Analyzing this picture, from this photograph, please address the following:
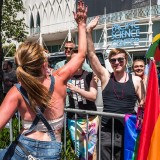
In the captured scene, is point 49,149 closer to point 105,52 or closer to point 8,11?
point 105,52

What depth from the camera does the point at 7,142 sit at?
545 cm

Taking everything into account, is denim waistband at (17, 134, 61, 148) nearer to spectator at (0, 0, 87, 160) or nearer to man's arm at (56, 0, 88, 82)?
spectator at (0, 0, 87, 160)

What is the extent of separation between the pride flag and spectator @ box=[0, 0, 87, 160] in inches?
35.0

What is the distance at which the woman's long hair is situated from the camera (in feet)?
10.2

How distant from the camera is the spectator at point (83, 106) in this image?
4887mm

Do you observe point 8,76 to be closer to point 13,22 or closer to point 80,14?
point 13,22

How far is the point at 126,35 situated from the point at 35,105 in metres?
30.9

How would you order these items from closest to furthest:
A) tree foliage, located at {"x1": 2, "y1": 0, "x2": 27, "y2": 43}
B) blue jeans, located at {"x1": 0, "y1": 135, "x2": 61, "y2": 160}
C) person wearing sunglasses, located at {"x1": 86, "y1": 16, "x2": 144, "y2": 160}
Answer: blue jeans, located at {"x1": 0, "y1": 135, "x2": 61, "y2": 160}
person wearing sunglasses, located at {"x1": 86, "y1": 16, "x2": 144, "y2": 160}
tree foliage, located at {"x1": 2, "y1": 0, "x2": 27, "y2": 43}

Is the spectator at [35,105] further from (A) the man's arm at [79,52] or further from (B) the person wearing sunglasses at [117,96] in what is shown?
(B) the person wearing sunglasses at [117,96]

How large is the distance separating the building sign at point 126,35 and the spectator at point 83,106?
2783 centimetres

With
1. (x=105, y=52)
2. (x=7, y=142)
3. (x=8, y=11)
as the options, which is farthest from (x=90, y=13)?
(x=7, y=142)

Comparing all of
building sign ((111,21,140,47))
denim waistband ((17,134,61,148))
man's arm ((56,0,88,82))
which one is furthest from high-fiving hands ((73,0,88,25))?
building sign ((111,21,140,47))

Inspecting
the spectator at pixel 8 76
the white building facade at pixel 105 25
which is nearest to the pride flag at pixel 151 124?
the spectator at pixel 8 76

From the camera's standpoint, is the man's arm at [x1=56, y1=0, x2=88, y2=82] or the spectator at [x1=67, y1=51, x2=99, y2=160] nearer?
the man's arm at [x1=56, y1=0, x2=88, y2=82]
